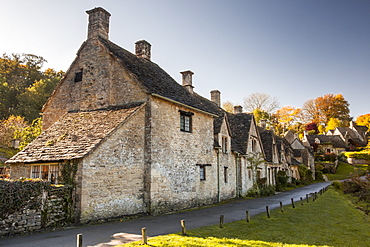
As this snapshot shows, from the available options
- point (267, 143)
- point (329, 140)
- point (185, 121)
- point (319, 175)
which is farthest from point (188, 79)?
point (329, 140)

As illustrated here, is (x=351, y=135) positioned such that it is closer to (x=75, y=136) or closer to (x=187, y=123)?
(x=187, y=123)

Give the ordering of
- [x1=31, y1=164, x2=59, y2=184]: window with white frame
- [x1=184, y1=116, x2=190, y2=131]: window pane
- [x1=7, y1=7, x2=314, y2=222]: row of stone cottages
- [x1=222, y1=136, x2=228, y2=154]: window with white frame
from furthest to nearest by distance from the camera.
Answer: [x1=222, y1=136, x2=228, y2=154]: window with white frame < [x1=184, y1=116, x2=190, y2=131]: window pane < [x1=31, y1=164, x2=59, y2=184]: window with white frame < [x1=7, y1=7, x2=314, y2=222]: row of stone cottages

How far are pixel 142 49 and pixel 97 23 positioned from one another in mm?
4871

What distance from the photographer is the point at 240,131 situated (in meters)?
30.5

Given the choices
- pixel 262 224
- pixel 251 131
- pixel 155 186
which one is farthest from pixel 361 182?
pixel 155 186

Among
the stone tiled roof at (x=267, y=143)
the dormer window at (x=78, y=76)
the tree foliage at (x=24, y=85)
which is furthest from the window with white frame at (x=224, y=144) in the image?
the tree foliage at (x=24, y=85)

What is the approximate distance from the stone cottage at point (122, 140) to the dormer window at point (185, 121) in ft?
0.23

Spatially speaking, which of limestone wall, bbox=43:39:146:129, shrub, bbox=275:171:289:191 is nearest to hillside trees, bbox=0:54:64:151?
limestone wall, bbox=43:39:146:129

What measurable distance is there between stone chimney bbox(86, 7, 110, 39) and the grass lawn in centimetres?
5381

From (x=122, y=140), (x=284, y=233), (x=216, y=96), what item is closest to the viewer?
(x=284, y=233)

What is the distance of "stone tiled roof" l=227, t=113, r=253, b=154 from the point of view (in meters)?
28.4

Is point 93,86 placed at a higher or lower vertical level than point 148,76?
lower

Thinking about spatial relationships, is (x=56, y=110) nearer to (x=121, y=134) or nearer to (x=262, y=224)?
(x=121, y=134)

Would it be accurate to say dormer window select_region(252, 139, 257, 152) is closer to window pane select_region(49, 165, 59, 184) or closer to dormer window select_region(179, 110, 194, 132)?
dormer window select_region(179, 110, 194, 132)
